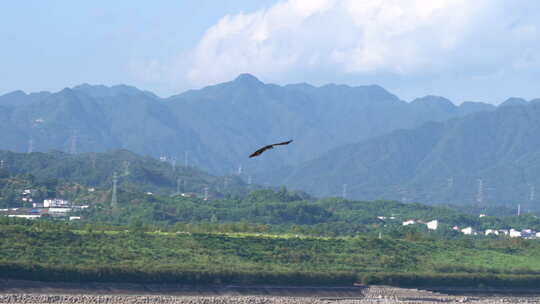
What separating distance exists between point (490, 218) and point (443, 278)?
111003 millimetres

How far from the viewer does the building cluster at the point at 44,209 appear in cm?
14012

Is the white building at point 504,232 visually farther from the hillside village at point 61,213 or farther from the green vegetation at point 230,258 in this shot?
the green vegetation at point 230,258

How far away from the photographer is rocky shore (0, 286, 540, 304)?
6631cm

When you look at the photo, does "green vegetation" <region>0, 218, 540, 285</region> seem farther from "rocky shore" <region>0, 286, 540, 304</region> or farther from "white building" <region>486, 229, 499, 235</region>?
"white building" <region>486, 229, 499, 235</region>

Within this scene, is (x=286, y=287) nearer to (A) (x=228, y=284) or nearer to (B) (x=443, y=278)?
(A) (x=228, y=284)

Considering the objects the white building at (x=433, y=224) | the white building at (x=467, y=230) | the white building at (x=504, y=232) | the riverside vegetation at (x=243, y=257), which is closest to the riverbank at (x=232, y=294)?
the riverside vegetation at (x=243, y=257)

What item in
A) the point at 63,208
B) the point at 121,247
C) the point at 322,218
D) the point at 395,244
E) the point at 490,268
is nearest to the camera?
the point at 121,247

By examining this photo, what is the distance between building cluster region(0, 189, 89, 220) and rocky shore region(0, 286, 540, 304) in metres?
63.3

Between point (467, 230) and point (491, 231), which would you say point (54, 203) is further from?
point (491, 231)

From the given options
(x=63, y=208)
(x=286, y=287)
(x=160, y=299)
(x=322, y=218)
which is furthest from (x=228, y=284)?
(x=322, y=218)

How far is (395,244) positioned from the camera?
105m

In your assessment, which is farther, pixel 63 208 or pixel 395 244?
pixel 63 208

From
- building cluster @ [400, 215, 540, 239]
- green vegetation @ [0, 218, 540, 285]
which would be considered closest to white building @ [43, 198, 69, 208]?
building cluster @ [400, 215, 540, 239]

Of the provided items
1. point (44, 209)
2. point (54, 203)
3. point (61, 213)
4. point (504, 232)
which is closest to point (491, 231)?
point (504, 232)
